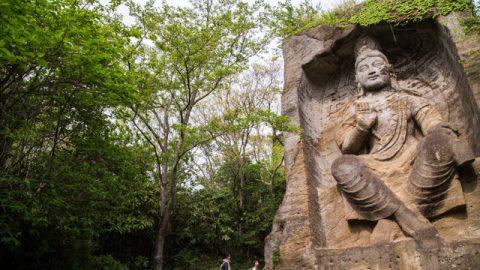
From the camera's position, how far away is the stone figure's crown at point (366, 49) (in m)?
6.26

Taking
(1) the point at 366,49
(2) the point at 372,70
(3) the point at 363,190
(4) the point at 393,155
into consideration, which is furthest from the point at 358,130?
(1) the point at 366,49

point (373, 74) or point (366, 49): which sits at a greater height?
point (366, 49)

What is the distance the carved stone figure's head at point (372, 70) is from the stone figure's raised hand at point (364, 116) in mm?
385

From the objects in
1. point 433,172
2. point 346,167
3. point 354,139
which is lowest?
point 433,172

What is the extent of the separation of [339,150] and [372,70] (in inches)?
58.8

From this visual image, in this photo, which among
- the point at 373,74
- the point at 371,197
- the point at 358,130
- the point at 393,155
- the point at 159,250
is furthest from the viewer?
the point at 159,250

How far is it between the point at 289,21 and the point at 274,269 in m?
5.42

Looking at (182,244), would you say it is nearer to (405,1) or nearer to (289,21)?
(289,21)

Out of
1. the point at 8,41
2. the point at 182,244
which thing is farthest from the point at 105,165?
the point at 182,244

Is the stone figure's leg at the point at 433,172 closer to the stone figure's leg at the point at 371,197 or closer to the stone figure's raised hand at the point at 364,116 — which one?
the stone figure's leg at the point at 371,197

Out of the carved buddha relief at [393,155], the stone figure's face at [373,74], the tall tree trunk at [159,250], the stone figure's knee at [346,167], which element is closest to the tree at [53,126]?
the tall tree trunk at [159,250]

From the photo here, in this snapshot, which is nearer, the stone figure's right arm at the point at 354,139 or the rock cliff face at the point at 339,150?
the rock cliff face at the point at 339,150

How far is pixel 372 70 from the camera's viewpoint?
6.11m

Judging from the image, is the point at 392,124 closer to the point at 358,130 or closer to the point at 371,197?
the point at 358,130
